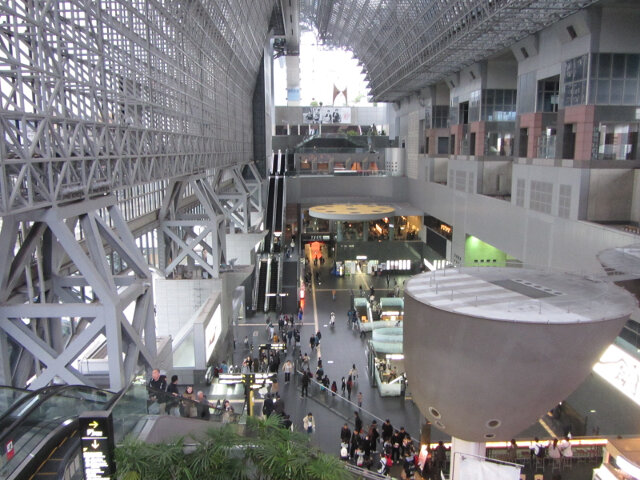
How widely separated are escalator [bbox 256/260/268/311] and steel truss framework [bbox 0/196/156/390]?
18671 mm

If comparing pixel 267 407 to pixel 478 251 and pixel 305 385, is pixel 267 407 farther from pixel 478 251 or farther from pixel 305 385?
pixel 478 251


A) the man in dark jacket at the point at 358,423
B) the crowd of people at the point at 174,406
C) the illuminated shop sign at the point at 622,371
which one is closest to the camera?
the crowd of people at the point at 174,406

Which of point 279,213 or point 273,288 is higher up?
point 279,213

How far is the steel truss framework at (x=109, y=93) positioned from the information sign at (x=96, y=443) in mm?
3290

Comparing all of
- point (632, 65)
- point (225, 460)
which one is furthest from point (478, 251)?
point (225, 460)

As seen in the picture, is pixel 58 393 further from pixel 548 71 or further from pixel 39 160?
pixel 548 71

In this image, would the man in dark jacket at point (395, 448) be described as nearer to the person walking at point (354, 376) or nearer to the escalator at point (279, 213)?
the person walking at point (354, 376)

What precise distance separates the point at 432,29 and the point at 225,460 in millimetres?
29942

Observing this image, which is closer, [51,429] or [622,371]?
[51,429]

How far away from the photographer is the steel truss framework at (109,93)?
8.59 m

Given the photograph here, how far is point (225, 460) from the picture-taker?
7.74 metres

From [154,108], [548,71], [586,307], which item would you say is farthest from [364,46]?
[586,307]

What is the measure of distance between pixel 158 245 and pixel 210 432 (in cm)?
1574

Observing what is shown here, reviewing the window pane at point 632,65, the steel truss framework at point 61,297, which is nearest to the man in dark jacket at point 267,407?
the steel truss framework at point 61,297
